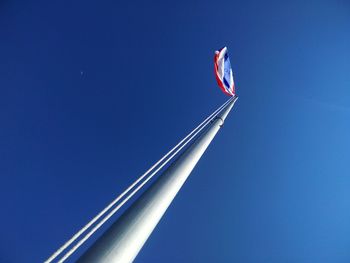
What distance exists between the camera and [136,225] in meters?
2.68

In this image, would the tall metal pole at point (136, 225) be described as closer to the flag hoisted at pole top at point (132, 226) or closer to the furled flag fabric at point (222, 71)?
the flag hoisted at pole top at point (132, 226)

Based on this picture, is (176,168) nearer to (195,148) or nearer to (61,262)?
(195,148)

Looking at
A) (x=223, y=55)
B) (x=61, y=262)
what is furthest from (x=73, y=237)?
(x=223, y=55)

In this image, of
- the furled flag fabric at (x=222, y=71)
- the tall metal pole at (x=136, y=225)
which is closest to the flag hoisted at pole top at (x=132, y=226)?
the tall metal pole at (x=136, y=225)

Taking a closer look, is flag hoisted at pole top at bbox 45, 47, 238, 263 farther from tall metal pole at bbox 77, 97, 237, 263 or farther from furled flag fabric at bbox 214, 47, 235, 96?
furled flag fabric at bbox 214, 47, 235, 96

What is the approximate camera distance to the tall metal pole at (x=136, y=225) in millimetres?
2309

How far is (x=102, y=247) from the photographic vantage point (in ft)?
7.63

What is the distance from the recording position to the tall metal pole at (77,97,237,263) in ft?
7.57

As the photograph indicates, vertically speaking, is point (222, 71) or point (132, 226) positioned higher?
point (222, 71)

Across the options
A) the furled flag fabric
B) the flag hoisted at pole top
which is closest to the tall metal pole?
the flag hoisted at pole top

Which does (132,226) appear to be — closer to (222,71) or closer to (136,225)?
(136,225)

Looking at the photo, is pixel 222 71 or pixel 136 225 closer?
pixel 136 225

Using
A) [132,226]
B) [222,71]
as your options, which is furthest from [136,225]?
[222,71]

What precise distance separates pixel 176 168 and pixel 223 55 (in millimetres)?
8505
